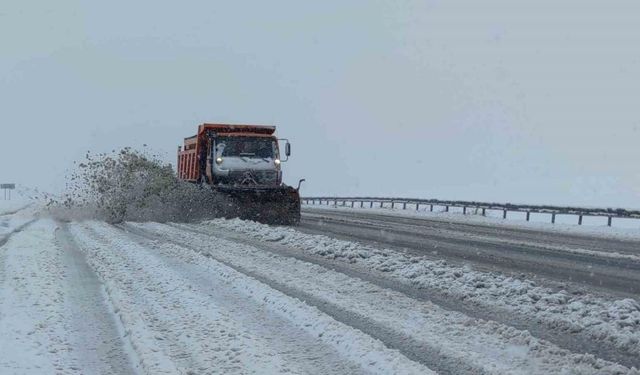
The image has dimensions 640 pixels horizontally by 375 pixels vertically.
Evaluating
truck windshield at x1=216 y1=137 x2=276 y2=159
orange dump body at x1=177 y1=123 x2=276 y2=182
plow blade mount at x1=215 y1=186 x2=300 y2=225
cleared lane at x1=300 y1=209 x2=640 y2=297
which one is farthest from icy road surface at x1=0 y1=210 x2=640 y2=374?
orange dump body at x1=177 y1=123 x2=276 y2=182

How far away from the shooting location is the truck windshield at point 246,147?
21.4 meters

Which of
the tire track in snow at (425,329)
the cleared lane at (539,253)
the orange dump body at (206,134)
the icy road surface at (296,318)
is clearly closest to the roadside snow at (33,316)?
the icy road surface at (296,318)

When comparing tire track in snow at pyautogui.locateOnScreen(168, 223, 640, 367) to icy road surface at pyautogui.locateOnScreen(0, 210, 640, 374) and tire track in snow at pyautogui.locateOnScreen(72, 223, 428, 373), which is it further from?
tire track in snow at pyautogui.locateOnScreen(72, 223, 428, 373)

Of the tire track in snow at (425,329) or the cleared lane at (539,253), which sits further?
the cleared lane at (539,253)

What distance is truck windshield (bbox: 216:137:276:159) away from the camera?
21375 millimetres

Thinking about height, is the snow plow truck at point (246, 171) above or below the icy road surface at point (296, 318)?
above

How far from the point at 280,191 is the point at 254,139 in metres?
2.01

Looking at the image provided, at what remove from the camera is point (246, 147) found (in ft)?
70.6

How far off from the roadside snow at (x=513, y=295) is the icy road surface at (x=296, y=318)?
23mm

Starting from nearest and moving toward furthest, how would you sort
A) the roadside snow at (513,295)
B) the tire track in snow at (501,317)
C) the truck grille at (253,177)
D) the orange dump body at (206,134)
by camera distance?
the tire track in snow at (501,317) → the roadside snow at (513,295) → the truck grille at (253,177) → the orange dump body at (206,134)

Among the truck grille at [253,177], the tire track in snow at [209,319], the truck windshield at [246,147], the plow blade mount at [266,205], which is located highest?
the truck windshield at [246,147]

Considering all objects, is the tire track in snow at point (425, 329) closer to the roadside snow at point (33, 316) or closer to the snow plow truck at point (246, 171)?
the roadside snow at point (33, 316)

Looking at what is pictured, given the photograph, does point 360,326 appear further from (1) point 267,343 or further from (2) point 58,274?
(2) point 58,274

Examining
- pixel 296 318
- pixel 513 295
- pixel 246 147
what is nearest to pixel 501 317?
pixel 513 295
